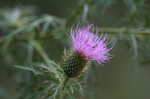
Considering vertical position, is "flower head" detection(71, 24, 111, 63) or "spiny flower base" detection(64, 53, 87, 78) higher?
"flower head" detection(71, 24, 111, 63)

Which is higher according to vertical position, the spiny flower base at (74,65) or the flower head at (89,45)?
the flower head at (89,45)

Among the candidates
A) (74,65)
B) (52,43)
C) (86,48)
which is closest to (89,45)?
(86,48)

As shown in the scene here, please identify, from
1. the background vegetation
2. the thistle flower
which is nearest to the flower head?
the thistle flower

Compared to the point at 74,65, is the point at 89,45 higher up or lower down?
higher up

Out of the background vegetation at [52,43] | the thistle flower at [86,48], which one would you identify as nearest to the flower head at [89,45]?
the thistle flower at [86,48]

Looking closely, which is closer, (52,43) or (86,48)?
(86,48)

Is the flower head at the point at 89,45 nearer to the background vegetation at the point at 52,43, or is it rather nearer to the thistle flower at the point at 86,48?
the thistle flower at the point at 86,48

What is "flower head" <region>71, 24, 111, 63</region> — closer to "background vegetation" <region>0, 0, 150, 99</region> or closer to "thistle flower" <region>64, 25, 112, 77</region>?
"thistle flower" <region>64, 25, 112, 77</region>

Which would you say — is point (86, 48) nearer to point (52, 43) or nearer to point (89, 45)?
point (89, 45)
